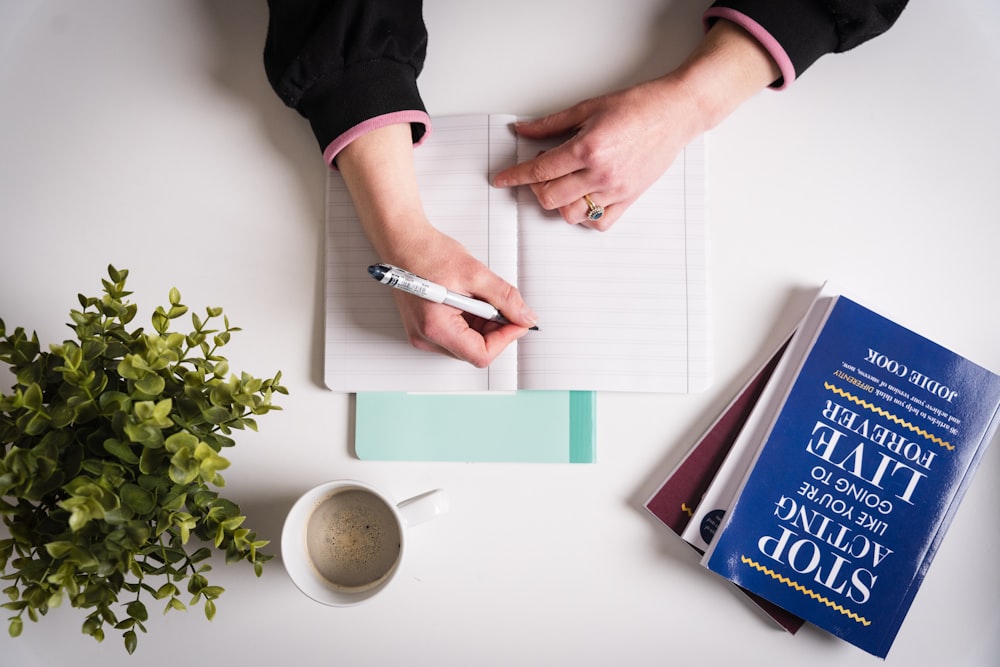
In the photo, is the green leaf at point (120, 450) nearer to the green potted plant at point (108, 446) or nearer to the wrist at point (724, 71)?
the green potted plant at point (108, 446)

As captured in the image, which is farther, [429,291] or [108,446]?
[429,291]

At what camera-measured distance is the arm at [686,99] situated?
2.66ft

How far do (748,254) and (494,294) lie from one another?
1.19 feet

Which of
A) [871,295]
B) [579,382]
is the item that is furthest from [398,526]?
[871,295]

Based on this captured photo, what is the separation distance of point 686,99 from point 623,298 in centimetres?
27

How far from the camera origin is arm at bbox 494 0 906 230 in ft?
2.66

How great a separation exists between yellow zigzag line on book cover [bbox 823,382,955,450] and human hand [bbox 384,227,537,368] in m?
0.41

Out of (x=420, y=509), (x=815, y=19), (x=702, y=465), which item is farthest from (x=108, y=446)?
(x=815, y=19)

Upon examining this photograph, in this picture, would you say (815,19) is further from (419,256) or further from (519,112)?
(419,256)

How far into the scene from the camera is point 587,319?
0.85m

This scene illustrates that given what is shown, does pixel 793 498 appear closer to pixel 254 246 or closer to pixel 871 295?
pixel 871 295

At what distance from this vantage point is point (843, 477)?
82 cm

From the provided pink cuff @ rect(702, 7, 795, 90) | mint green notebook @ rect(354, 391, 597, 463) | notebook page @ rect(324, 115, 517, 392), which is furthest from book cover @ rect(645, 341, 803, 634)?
pink cuff @ rect(702, 7, 795, 90)

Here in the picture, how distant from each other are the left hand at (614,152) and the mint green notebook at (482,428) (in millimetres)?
254
